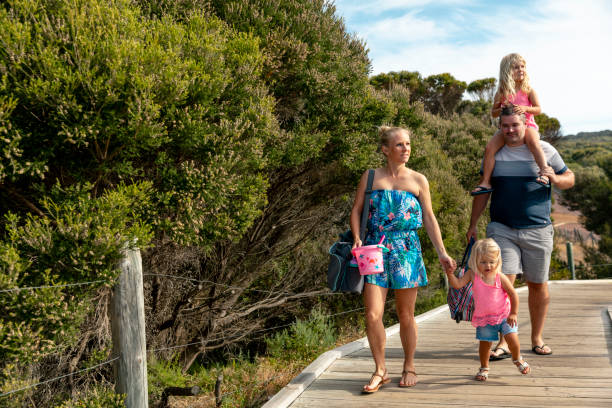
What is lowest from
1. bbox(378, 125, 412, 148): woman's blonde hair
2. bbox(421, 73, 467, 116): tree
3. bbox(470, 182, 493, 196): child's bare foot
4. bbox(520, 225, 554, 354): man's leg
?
bbox(520, 225, 554, 354): man's leg

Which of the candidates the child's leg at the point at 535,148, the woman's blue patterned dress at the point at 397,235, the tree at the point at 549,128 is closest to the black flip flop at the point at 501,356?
the woman's blue patterned dress at the point at 397,235

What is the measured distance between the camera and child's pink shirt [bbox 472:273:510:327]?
389cm

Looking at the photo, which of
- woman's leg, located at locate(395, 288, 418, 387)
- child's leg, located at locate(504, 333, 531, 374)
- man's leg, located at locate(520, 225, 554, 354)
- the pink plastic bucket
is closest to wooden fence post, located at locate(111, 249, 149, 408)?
the pink plastic bucket

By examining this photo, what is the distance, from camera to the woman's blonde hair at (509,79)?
4.54 m

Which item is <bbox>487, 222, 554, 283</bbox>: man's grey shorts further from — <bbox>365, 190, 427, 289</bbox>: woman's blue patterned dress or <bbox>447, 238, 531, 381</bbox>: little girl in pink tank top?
<bbox>365, 190, 427, 289</bbox>: woman's blue patterned dress

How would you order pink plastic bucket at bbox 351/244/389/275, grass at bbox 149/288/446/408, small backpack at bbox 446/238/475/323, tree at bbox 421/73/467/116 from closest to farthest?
pink plastic bucket at bbox 351/244/389/275, small backpack at bbox 446/238/475/323, grass at bbox 149/288/446/408, tree at bbox 421/73/467/116

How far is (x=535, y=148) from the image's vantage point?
4242 millimetres

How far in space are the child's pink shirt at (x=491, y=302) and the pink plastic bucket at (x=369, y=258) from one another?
2.57 ft

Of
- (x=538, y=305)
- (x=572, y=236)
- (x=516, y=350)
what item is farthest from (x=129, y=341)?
(x=572, y=236)

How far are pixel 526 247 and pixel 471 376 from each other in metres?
1.11

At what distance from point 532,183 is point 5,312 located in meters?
4.00

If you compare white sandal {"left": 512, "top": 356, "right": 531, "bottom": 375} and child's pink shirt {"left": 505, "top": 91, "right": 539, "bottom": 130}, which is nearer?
white sandal {"left": 512, "top": 356, "right": 531, "bottom": 375}

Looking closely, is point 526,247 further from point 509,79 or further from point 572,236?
point 572,236

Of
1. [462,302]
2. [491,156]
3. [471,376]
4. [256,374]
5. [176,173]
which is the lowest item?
[256,374]
